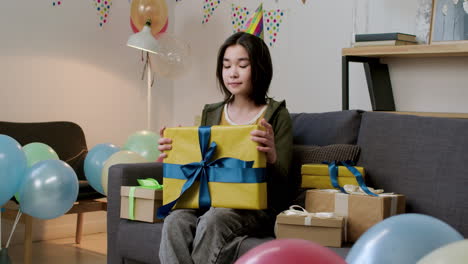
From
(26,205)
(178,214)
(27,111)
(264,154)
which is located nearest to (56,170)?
(26,205)

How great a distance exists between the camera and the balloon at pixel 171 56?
4.25m

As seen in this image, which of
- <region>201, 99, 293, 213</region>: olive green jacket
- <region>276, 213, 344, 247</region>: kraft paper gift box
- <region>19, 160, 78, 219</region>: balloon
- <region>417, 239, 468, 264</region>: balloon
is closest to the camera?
<region>417, 239, 468, 264</region>: balloon

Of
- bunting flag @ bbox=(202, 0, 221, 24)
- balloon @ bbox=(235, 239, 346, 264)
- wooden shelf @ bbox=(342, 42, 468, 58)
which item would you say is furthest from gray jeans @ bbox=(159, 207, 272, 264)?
bunting flag @ bbox=(202, 0, 221, 24)

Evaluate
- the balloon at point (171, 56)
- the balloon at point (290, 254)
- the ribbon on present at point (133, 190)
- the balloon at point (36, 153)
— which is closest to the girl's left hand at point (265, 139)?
the ribbon on present at point (133, 190)

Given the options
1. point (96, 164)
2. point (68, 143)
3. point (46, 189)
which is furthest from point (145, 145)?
point (46, 189)

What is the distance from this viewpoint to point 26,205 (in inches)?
107

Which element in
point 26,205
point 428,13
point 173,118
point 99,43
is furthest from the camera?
point 173,118

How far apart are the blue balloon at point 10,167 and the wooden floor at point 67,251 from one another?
100cm

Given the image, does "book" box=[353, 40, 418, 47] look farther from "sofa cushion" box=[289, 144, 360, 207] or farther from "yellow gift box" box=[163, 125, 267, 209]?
"yellow gift box" box=[163, 125, 267, 209]

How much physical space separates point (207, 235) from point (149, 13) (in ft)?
8.18

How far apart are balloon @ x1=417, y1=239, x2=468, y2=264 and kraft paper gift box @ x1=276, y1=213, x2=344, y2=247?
882mm

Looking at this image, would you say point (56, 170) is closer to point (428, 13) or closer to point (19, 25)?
point (19, 25)

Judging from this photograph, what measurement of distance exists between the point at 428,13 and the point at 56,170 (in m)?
2.06

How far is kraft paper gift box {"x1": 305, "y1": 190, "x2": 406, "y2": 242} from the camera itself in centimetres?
195
